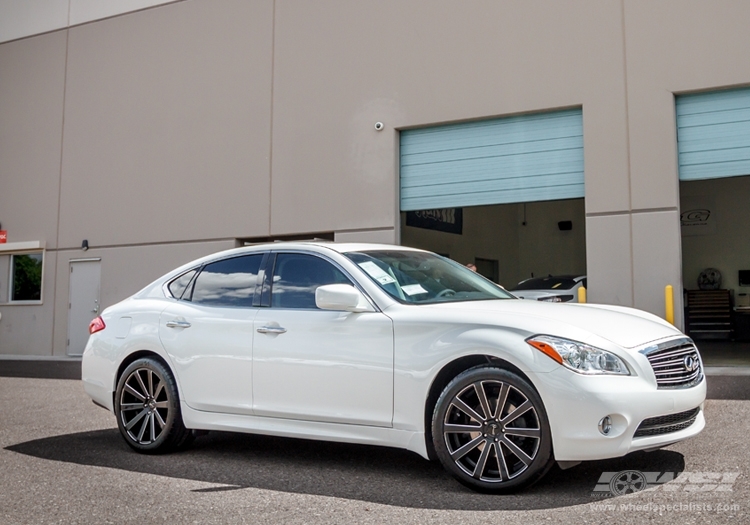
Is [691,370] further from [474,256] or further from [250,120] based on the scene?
[474,256]

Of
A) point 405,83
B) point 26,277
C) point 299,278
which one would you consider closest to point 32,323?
point 26,277

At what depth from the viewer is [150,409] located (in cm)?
611

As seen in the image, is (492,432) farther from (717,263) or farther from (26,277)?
(717,263)

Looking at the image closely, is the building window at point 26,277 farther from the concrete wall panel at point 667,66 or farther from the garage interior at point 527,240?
the concrete wall panel at point 667,66

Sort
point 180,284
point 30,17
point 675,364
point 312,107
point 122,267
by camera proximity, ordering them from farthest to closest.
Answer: point 30,17, point 122,267, point 312,107, point 180,284, point 675,364

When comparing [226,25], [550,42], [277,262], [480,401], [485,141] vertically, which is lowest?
[480,401]

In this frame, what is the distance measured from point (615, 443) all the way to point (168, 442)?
3.38 meters

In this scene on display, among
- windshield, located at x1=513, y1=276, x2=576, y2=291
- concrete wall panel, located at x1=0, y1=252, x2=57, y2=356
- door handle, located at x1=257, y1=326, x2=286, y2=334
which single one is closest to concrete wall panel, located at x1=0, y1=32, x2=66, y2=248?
concrete wall panel, located at x1=0, y1=252, x2=57, y2=356

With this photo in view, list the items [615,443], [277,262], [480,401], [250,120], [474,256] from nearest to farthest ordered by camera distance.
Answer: [615,443], [480,401], [277,262], [250,120], [474,256]

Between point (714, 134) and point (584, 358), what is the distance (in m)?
8.77

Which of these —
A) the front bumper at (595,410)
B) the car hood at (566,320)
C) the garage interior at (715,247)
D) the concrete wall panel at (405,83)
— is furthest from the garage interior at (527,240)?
the front bumper at (595,410)

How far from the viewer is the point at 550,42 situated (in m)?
13.0

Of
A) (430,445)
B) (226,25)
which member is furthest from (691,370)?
(226,25)

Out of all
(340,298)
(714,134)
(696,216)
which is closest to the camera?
(340,298)
